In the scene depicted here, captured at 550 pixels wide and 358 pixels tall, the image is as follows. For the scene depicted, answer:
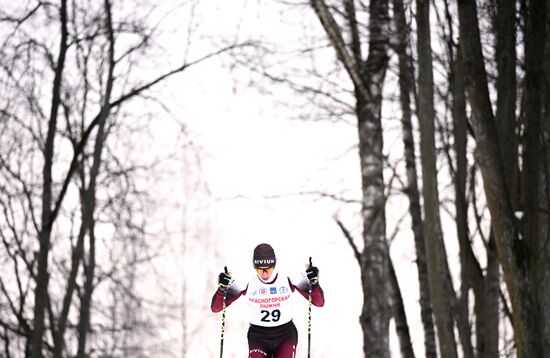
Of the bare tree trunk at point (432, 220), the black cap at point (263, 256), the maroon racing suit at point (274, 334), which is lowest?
the maroon racing suit at point (274, 334)

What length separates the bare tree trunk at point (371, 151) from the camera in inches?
332

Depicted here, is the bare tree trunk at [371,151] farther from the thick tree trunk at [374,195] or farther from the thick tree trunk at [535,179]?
the thick tree trunk at [535,179]

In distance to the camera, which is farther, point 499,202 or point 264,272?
point 499,202

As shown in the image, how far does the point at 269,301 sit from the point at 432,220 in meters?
3.75

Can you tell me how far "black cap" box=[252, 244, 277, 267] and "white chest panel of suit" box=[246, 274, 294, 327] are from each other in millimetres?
232

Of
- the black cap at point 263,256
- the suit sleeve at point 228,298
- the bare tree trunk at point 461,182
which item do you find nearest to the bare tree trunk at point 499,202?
the black cap at point 263,256

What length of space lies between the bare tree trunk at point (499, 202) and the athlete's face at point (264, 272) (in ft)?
8.98

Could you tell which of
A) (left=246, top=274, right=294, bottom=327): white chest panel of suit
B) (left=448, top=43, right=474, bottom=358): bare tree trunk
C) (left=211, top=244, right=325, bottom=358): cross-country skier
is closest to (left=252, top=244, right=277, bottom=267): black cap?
(left=211, top=244, right=325, bottom=358): cross-country skier

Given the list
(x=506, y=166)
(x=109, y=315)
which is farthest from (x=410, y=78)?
(x=109, y=315)

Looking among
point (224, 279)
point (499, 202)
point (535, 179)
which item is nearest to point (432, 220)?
point (535, 179)

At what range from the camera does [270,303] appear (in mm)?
9281

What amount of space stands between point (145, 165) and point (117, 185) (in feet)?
4.26

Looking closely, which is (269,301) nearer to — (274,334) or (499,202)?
(274,334)

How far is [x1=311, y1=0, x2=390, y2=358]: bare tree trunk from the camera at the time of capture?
8.45m
